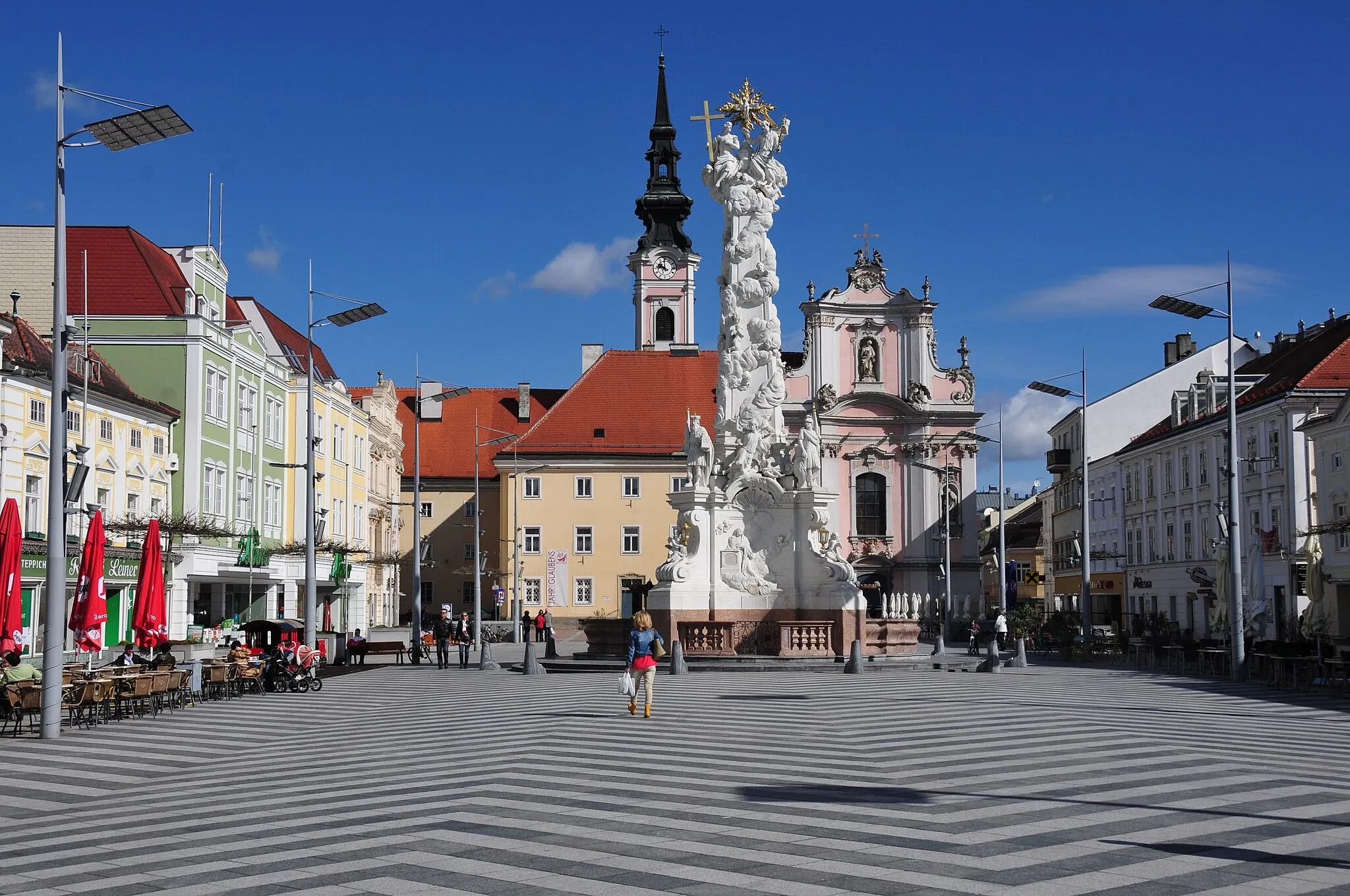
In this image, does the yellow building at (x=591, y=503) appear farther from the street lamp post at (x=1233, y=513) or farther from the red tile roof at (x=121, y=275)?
the street lamp post at (x=1233, y=513)

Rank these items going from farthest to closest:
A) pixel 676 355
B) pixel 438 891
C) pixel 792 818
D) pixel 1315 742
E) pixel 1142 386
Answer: pixel 676 355 → pixel 1142 386 → pixel 1315 742 → pixel 792 818 → pixel 438 891

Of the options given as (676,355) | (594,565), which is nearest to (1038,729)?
(594,565)

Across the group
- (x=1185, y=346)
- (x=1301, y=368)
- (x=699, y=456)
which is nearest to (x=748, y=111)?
(x=699, y=456)

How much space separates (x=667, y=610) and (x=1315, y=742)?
61.3 ft

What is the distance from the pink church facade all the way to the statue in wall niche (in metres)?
0.03

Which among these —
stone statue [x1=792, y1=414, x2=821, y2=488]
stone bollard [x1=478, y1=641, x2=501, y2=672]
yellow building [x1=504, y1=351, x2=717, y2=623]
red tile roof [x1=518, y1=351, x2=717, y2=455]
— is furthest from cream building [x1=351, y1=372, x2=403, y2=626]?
stone statue [x1=792, y1=414, x2=821, y2=488]

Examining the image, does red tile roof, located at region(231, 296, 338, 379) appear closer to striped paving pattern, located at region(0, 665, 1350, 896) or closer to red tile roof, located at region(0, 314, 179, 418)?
red tile roof, located at region(0, 314, 179, 418)

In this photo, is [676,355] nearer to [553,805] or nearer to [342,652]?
[342,652]

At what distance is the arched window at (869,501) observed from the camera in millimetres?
73812

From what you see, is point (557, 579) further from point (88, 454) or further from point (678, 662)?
point (678, 662)

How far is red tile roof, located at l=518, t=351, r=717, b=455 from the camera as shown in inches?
3059

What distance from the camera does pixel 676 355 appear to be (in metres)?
84.0

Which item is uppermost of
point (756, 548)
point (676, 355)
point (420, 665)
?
point (676, 355)

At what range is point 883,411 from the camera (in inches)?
2908
